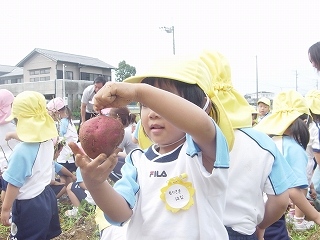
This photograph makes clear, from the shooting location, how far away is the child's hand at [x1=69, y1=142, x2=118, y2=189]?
1.11 m

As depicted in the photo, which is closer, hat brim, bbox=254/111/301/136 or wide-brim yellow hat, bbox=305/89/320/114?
hat brim, bbox=254/111/301/136

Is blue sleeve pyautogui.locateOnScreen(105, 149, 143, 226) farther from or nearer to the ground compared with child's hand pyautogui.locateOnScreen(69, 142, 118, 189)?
nearer to the ground

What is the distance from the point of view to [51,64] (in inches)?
1323

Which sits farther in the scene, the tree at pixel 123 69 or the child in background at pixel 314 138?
the tree at pixel 123 69

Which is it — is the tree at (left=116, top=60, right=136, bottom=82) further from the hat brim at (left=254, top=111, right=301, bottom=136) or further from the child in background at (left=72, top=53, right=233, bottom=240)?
the child in background at (left=72, top=53, right=233, bottom=240)

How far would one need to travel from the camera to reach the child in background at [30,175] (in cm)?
289

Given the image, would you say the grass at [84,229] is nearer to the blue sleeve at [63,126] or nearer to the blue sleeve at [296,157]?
the blue sleeve at [63,126]

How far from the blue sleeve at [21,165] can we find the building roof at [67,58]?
30941mm

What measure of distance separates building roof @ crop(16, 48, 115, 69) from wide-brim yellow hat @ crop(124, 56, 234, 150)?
32656mm

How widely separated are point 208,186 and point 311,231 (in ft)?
11.3

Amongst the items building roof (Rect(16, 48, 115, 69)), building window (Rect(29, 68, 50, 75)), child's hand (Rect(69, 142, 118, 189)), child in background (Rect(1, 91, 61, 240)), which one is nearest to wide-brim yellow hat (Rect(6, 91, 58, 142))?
child in background (Rect(1, 91, 61, 240))

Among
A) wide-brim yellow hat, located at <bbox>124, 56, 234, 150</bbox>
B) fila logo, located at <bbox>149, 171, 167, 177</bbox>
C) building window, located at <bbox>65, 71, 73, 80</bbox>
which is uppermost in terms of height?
building window, located at <bbox>65, 71, 73, 80</bbox>

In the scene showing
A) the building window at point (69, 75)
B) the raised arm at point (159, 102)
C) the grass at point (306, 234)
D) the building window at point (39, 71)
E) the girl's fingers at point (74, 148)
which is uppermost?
the building window at point (39, 71)

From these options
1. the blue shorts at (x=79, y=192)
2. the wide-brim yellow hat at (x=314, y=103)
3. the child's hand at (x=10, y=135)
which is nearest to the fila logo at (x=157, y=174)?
the child's hand at (x=10, y=135)
